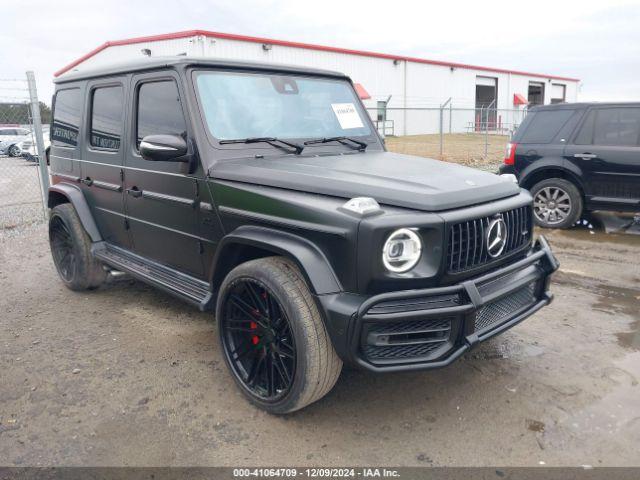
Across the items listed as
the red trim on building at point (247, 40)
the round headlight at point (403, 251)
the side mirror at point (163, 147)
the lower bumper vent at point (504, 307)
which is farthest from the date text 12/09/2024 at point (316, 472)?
the red trim on building at point (247, 40)

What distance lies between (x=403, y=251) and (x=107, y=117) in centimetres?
297

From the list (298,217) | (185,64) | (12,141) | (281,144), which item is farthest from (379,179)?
(12,141)

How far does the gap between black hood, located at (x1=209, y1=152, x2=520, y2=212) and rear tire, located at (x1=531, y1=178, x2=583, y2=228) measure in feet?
→ 14.7

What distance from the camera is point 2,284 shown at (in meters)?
5.48

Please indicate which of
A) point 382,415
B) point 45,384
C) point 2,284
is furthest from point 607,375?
point 2,284

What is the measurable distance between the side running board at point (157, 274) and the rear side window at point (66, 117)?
1.10 m

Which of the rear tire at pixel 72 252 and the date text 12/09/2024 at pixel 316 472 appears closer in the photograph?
the date text 12/09/2024 at pixel 316 472

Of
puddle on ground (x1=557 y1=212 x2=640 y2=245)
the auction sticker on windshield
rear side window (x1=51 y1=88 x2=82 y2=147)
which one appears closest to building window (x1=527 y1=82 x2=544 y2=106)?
puddle on ground (x1=557 y1=212 x2=640 y2=245)

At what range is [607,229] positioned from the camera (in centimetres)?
753

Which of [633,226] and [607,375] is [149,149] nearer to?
[607,375]

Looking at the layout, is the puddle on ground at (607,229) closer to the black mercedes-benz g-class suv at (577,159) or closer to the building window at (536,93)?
the black mercedes-benz g-class suv at (577,159)

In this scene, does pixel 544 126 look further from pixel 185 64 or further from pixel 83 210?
pixel 83 210

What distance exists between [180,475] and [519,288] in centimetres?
200

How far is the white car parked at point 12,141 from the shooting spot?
23770 mm
